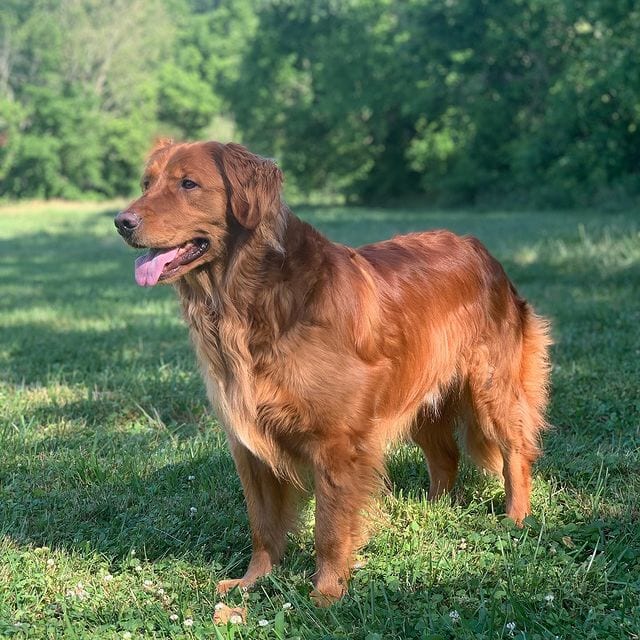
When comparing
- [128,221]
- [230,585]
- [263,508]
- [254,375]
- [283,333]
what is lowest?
[230,585]

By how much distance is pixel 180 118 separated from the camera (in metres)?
51.5

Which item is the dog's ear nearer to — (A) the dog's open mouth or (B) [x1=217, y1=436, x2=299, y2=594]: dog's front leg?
(A) the dog's open mouth

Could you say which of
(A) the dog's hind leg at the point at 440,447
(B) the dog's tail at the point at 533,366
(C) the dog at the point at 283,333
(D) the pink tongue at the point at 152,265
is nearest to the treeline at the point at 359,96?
(B) the dog's tail at the point at 533,366

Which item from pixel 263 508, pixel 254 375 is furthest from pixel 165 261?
pixel 263 508

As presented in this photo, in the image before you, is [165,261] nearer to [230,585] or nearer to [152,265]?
[152,265]

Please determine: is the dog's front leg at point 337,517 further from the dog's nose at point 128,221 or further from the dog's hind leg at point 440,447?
the dog's nose at point 128,221

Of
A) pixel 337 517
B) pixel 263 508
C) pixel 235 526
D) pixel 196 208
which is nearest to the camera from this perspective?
pixel 196 208

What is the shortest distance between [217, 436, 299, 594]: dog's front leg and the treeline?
21.7 metres

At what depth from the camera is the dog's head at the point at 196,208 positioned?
3004 mm

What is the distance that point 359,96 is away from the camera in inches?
1353

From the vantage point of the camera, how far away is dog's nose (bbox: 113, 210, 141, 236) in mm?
2969

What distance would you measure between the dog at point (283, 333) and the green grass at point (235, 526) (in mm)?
282

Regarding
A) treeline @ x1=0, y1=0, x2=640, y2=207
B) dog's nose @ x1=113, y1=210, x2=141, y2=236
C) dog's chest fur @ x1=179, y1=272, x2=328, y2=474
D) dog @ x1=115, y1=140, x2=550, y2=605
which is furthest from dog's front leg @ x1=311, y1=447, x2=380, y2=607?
treeline @ x1=0, y1=0, x2=640, y2=207

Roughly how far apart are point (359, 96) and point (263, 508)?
32.5m
